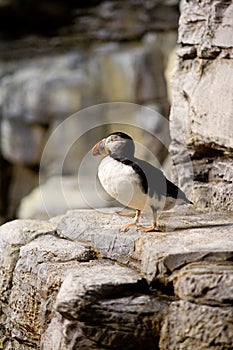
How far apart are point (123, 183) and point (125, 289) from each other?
40cm

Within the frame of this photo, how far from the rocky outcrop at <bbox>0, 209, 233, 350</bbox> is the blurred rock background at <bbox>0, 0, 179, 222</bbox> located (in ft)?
12.9

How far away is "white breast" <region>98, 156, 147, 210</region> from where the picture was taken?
234 centimetres

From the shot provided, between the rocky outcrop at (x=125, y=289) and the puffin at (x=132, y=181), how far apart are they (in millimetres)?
96

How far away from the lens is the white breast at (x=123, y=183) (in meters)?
2.34

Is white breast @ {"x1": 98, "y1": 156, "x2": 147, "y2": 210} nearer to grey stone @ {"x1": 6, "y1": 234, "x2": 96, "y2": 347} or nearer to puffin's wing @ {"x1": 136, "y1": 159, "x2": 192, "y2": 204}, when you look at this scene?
puffin's wing @ {"x1": 136, "y1": 159, "x2": 192, "y2": 204}

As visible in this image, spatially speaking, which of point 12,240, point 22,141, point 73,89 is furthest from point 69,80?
point 12,240

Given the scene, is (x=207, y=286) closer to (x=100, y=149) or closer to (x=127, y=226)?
(x=127, y=226)

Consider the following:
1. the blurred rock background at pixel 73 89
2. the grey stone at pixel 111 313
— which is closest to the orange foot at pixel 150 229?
the grey stone at pixel 111 313

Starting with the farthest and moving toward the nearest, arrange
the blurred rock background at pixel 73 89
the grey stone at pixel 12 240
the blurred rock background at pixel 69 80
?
1. the blurred rock background at pixel 69 80
2. the blurred rock background at pixel 73 89
3. the grey stone at pixel 12 240

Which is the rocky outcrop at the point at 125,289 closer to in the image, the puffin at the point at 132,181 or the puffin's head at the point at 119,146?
the puffin at the point at 132,181

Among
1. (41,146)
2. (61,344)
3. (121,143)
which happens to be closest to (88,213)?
(121,143)

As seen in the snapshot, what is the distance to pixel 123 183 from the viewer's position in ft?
7.67

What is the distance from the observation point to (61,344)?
2.12 metres

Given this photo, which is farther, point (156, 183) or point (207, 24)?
point (207, 24)
